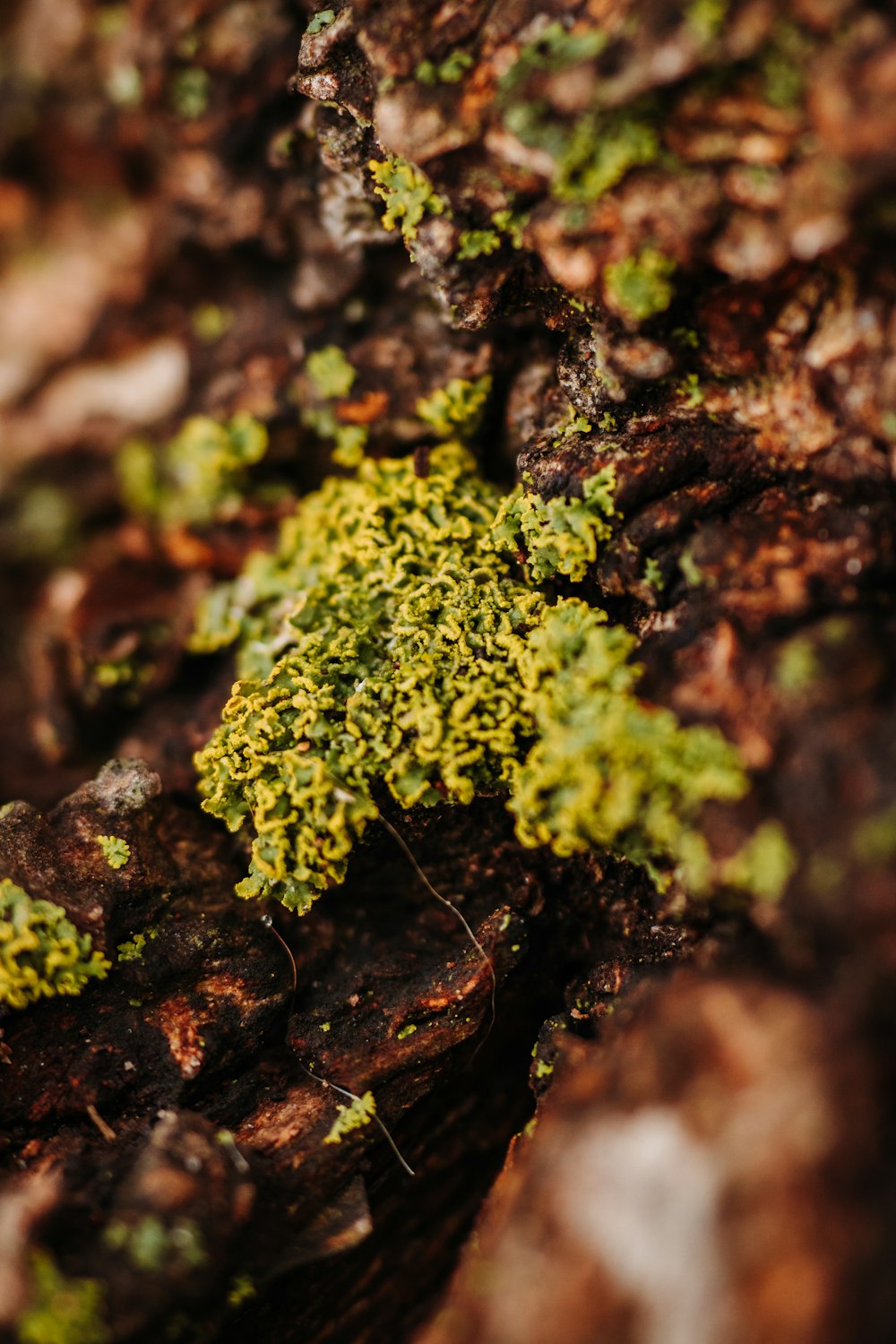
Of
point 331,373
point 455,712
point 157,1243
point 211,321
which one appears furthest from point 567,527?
point 211,321

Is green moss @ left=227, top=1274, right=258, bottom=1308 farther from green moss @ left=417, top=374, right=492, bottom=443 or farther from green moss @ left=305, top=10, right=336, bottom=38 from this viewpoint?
→ green moss @ left=305, top=10, right=336, bottom=38

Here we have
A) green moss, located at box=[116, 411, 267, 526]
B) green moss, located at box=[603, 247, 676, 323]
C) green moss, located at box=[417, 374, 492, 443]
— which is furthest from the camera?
green moss, located at box=[116, 411, 267, 526]

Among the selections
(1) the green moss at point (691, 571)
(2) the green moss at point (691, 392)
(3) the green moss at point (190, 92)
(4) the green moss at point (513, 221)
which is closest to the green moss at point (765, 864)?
(1) the green moss at point (691, 571)

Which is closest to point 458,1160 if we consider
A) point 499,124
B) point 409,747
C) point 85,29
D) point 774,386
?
point 409,747

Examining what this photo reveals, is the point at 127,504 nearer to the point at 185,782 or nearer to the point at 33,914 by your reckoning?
the point at 185,782

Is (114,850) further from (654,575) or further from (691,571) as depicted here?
(691,571)

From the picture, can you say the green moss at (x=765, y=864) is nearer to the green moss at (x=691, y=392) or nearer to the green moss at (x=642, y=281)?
the green moss at (x=691, y=392)

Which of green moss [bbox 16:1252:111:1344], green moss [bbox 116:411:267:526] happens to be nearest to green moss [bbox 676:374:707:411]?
green moss [bbox 116:411:267:526]
